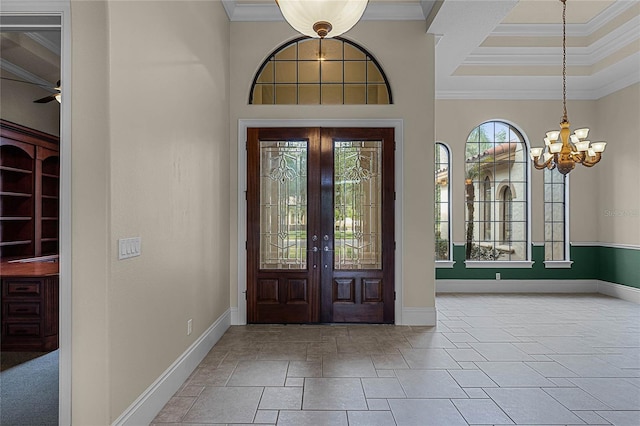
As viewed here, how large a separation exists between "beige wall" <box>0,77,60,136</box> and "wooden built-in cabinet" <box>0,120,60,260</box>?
0.41 feet

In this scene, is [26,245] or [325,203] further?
[26,245]

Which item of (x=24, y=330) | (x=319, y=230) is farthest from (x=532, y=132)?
(x=24, y=330)

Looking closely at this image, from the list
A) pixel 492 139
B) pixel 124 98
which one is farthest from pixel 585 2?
pixel 124 98

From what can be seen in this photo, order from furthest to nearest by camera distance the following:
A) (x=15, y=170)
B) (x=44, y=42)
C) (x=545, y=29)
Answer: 1. (x=545, y=29)
2. (x=15, y=170)
3. (x=44, y=42)

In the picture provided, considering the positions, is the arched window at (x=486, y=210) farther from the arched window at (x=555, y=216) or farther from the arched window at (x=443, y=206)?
the arched window at (x=555, y=216)

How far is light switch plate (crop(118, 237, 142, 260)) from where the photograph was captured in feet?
7.41

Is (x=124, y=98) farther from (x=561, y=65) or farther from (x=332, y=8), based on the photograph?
(x=561, y=65)

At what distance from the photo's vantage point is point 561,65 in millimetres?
6156

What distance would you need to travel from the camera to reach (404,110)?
15.7 ft

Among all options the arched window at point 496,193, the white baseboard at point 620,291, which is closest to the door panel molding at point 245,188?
the arched window at point 496,193

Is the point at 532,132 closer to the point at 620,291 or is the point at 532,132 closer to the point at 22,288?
the point at 620,291

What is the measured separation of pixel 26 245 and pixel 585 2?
805cm

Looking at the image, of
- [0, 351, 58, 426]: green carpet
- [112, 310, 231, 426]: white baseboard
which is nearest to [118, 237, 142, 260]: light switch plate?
[112, 310, 231, 426]: white baseboard

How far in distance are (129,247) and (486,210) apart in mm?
6324
